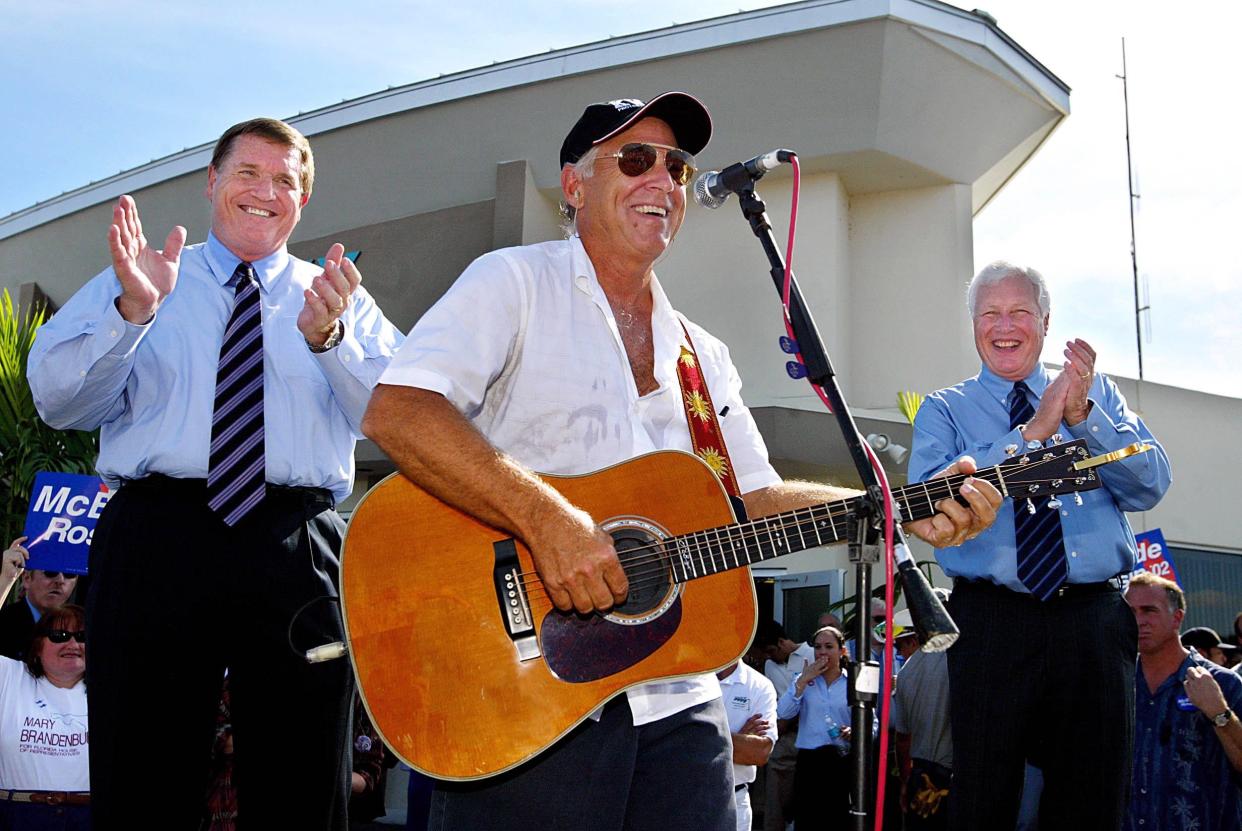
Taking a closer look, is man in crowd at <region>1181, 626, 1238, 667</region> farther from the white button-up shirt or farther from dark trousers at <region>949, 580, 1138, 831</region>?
the white button-up shirt

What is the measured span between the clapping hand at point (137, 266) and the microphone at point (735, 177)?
137 cm

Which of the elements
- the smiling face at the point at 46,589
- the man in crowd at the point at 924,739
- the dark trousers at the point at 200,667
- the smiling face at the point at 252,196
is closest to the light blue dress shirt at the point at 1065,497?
the dark trousers at the point at 200,667

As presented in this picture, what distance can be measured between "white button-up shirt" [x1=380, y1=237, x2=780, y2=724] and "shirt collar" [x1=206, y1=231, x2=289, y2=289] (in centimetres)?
100

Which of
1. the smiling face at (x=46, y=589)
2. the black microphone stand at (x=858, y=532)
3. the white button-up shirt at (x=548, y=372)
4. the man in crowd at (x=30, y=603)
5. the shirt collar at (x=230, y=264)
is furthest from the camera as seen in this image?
the smiling face at (x=46, y=589)

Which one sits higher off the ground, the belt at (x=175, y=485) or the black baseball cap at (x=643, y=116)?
the black baseball cap at (x=643, y=116)

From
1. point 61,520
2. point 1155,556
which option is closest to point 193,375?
point 61,520

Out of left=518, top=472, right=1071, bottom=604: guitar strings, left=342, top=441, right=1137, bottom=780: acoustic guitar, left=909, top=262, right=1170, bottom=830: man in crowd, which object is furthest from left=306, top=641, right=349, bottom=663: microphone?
left=909, top=262, right=1170, bottom=830: man in crowd

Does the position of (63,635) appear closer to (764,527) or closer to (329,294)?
(329,294)

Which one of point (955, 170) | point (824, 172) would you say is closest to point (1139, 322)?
point (955, 170)

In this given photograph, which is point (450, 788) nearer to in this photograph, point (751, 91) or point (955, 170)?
point (751, 91)

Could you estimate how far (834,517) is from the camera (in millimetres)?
2689

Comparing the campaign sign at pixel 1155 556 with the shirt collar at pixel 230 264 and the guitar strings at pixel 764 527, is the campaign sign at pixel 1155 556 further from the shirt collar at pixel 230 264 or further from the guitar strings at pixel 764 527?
the shirt collar at pixel 230 264

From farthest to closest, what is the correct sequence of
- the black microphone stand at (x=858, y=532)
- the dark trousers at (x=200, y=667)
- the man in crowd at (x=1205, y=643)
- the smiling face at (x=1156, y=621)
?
the man in crowd at (x=1205, y=643), the smiling face at (x=1156, y=621), the dark trousers at (x=200, y=667), the black microphone stand at (x=858, y=532)

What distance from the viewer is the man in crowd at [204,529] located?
9.34 feet
